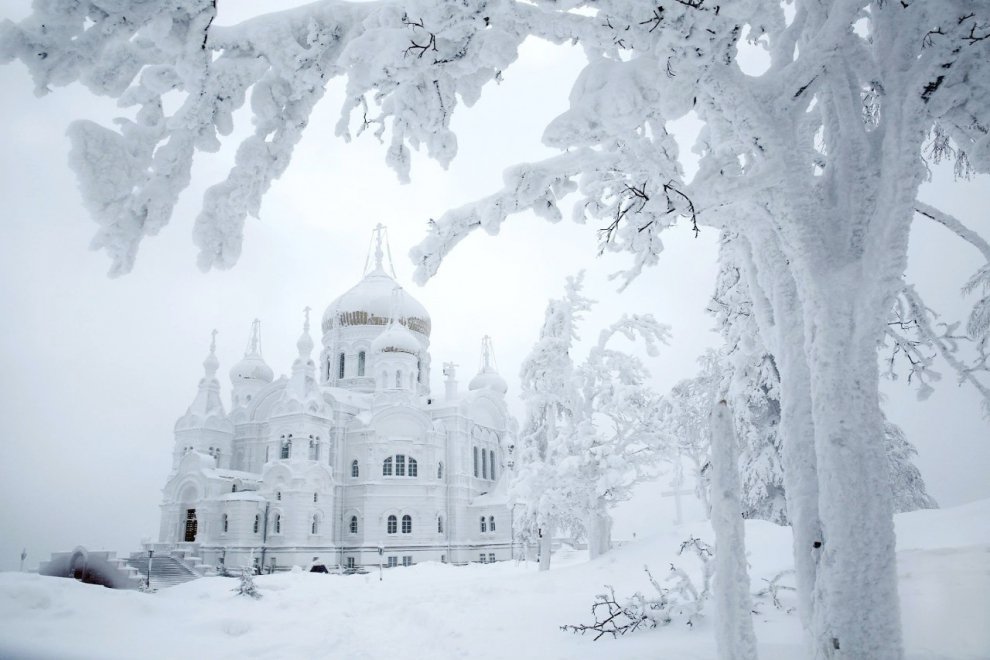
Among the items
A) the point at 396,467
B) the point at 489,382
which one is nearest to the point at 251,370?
the point at 396,467

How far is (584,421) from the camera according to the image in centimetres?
1877

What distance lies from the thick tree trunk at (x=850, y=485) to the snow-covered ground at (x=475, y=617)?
1.51m

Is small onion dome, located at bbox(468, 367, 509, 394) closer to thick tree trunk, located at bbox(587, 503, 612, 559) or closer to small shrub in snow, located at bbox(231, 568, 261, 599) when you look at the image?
thick tree trunk, located at bbox(587, 503, 612, 559)

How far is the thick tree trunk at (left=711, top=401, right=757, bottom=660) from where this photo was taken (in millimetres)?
4488

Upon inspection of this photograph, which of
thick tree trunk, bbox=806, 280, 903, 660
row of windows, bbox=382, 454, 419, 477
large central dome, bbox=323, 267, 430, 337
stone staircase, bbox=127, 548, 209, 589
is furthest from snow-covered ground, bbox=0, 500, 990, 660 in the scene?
large central dome, bbox=323, 267, 430, 337

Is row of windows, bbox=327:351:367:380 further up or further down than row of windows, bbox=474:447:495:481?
further up

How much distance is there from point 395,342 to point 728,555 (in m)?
36.5

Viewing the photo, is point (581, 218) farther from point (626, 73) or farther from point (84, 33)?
point (84, 33)

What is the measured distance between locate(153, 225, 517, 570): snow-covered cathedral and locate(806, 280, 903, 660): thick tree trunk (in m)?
27.6

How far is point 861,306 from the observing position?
4684mm

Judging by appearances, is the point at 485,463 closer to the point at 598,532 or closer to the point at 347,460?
the point at 347,460

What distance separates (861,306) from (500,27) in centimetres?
372

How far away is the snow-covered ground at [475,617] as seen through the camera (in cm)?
555

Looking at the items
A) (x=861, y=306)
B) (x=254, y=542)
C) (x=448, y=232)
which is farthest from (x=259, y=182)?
(x=254, y=542)
